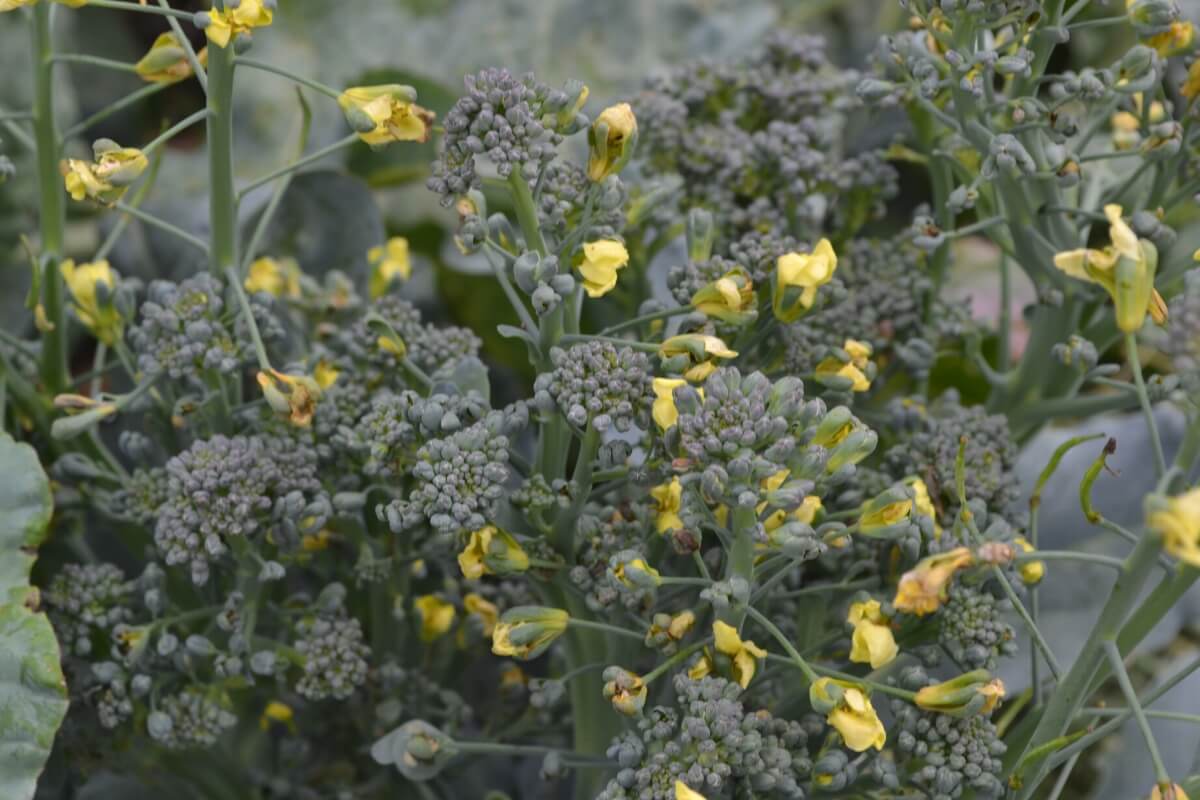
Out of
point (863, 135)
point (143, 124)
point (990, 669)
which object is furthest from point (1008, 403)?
point (143, 124)

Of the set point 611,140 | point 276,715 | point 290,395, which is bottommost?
point 276,715

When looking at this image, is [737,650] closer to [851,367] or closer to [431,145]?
[851,367]

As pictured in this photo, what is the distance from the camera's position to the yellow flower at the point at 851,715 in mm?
478

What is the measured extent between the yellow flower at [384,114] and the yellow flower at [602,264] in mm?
105

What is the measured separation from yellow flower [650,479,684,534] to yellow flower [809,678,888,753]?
9 cm

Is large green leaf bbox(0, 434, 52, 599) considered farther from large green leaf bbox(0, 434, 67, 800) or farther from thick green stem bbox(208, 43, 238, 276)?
thick green stem bbox(208, 43, 238, 276)

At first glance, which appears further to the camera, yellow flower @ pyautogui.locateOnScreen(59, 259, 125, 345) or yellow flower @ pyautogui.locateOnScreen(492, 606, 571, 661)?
yellow flower @ pyautogui.locateOnScreen(59, 259, 125, 345)

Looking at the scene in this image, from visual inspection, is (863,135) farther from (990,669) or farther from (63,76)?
(63,76)

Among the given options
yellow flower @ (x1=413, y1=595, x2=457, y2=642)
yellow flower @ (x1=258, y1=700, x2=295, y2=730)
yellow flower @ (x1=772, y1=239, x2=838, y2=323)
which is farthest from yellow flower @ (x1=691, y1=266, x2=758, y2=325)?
yellow flower @ (x1=258, y1=700, x2=295, y2=730)

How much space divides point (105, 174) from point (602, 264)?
0.73 ft

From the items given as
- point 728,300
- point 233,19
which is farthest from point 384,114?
point 728,300

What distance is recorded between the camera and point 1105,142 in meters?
0.92

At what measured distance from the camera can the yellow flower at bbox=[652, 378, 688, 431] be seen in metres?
0.48

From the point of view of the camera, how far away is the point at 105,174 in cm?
54
